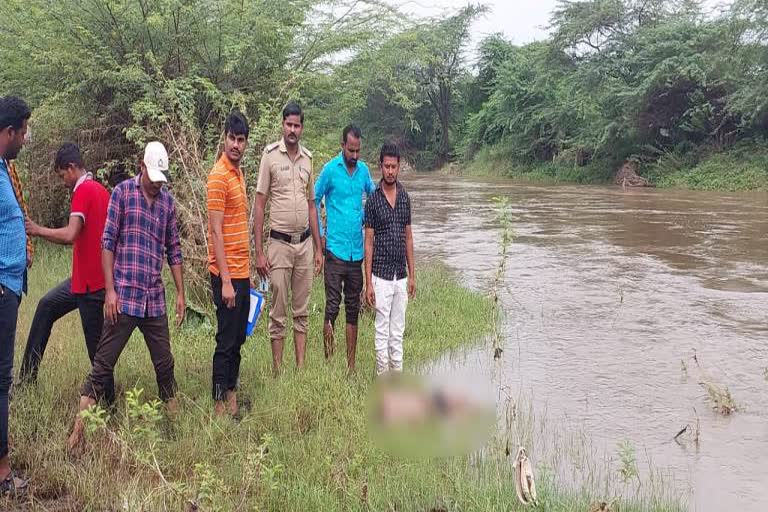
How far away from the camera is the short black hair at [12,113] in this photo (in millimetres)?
3393

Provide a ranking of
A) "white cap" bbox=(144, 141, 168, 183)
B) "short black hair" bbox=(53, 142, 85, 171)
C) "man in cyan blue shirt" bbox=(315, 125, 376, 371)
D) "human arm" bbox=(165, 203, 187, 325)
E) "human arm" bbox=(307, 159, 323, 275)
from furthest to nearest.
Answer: "man in cyan blue shirt" bbox=(315, 125, 376, 371) < "human arm" bbox=(307, 159, 323, 275) < "short black hair" bbox=(53, 142, 85, 171) < "human arm" bbox=(165, 203, 187, 325) < "white cap" bbox=(144, 141, 168, 183)

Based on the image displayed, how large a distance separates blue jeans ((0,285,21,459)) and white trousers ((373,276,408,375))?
242cm

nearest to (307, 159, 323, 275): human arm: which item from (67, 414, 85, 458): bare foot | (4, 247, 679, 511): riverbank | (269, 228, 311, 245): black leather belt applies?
(269, 228, 311, 245): black leather belt

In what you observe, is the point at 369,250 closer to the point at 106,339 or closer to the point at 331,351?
the point at 331,351

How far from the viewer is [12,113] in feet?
11.2

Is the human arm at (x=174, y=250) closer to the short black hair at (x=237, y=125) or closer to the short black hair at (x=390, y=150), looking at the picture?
the short black hair at (x=237, y=125)

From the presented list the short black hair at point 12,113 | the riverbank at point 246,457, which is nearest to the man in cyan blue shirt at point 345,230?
the riverbank at point 246,457

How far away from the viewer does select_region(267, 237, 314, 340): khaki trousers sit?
510 centimetres

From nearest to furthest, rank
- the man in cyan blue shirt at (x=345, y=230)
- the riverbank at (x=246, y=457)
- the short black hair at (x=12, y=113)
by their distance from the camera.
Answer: the riverbank at (x=246, y=457)
the short black hair at (x=12, y=113)
the man in cyan blue shirt at (x=345, y=230)

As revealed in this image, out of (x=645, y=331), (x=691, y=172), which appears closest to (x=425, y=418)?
(x=645, y=331)

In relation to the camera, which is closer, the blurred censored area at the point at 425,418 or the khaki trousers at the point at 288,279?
the blurred censored area at the point at 425,418

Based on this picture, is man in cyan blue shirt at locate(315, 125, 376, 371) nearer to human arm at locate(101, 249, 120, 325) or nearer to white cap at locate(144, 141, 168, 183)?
white cap at locate(144, 141, 168, 183)

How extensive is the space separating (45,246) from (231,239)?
733 centimetres

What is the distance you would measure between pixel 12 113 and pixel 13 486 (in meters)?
1.78
